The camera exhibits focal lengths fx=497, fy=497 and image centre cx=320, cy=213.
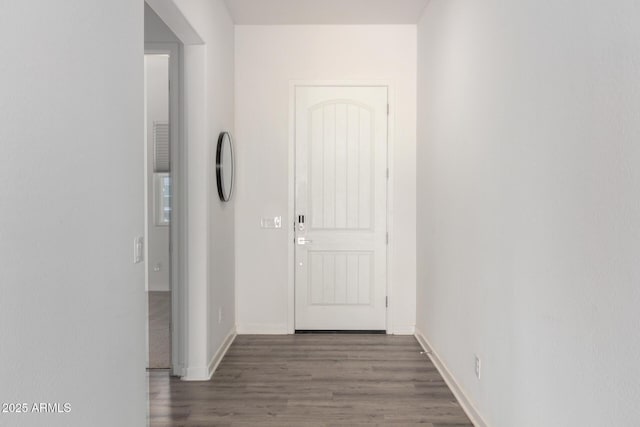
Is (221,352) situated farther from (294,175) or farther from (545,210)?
(545,210)

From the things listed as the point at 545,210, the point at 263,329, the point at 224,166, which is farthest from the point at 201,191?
the point at 545,210

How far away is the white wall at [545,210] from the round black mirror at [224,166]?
1730mm

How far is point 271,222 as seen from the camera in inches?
183

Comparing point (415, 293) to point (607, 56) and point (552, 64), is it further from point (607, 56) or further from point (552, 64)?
point (607, 56)

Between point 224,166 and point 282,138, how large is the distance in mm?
836

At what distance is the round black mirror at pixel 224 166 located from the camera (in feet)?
12.6

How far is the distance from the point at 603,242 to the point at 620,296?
0.17 m

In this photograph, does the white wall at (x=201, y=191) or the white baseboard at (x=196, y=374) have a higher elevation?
the white wall at (x=201, y=191)

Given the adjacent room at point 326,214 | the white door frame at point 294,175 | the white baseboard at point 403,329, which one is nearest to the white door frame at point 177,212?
the adjacent room at point 326,214

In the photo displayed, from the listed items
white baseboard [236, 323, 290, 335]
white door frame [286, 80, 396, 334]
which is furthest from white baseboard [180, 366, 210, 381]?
white door frame [286, 80, 396, 334]

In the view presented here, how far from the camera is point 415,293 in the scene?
183 inches

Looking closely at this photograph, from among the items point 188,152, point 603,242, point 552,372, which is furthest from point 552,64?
point 188,152

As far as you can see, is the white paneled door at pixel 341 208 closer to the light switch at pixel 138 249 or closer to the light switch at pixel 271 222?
the light switch at pixel 271 222

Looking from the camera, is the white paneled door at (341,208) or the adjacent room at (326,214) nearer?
the adjacent room at (326,214)
